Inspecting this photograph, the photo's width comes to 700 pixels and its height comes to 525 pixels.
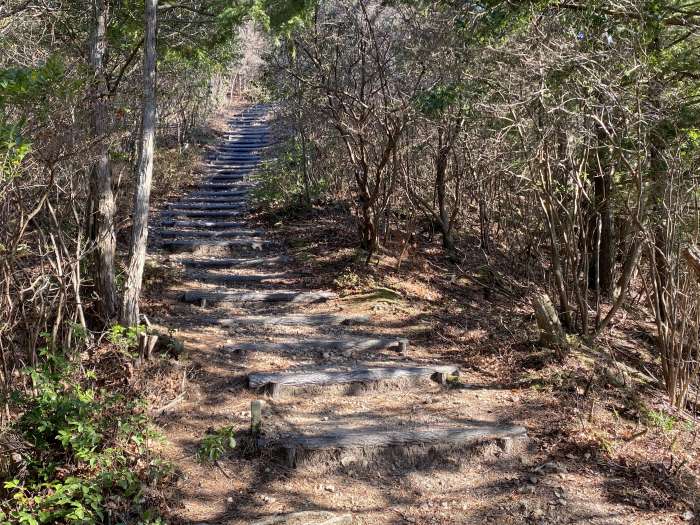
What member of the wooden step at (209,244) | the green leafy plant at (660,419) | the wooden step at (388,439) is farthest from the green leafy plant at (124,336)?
the green leafy plant at (660,419)

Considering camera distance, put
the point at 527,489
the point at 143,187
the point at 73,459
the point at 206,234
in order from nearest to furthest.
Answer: the point at 73,459 < the point at 527,489 < the point at 143,187 < the point at 206,234

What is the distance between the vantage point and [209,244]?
34.2 feet

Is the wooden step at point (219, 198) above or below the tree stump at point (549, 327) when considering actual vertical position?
above

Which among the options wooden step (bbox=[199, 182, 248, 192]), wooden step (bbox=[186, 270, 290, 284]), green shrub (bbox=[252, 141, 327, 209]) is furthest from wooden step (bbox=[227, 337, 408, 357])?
wooden step (bbox=[199, 182, 248, 192])

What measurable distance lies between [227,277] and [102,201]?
3.28 metres

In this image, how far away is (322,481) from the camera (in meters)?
4.57

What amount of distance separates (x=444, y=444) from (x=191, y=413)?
2289 mm

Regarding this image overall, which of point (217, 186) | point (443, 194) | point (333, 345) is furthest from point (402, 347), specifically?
point (217, 186)

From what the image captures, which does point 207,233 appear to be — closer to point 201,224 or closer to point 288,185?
point 201,224

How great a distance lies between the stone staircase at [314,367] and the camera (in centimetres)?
489

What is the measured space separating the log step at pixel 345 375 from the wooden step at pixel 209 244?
507 cm

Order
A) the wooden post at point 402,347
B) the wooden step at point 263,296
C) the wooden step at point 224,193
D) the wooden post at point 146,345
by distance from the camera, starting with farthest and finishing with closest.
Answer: the wooden step at point 224,193, the wooden step at point 263,296, the wooden post at point 402,347, the wooden post at point 146,345

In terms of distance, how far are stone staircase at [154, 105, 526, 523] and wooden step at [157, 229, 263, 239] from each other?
36mm

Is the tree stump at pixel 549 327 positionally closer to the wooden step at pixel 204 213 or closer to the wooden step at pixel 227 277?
the wooden step at pixel 227 277
